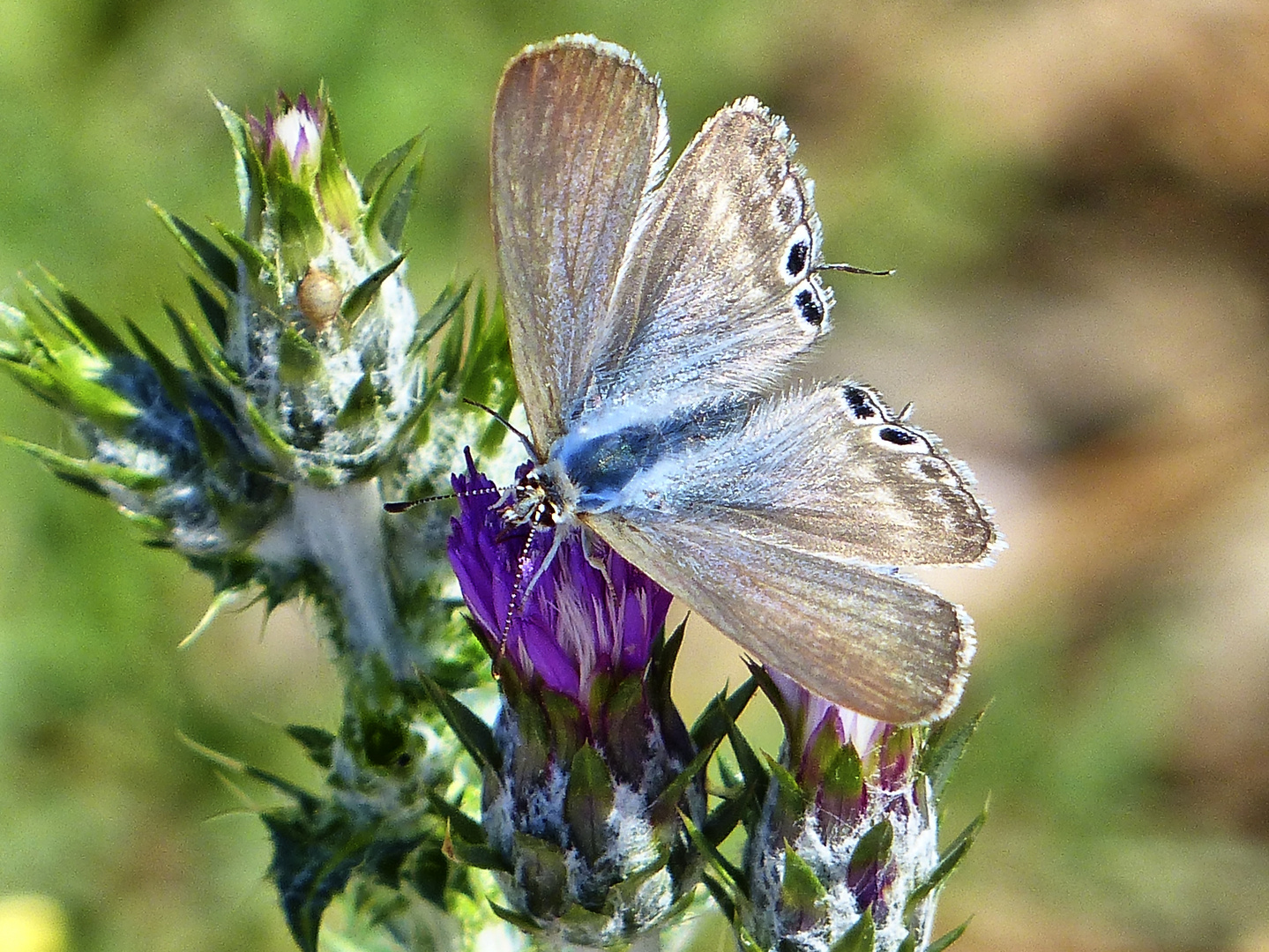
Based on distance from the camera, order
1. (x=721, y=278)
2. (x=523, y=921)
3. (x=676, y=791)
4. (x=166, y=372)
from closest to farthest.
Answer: (x=676, y=791) → (x=523, y=921) → (x=166, y=372) → (x=721, y=278)

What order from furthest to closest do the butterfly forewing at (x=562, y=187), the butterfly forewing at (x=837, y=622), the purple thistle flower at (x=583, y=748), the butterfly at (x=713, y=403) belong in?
the butterfly forewing at (x=562, y=187)
the purple thistle flower at (x=583, y=748)
the butterfly at (x=713, y=403)
the butterfly forewing at (x=837, y=622)

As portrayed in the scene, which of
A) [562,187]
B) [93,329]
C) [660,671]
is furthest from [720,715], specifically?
[93,329]

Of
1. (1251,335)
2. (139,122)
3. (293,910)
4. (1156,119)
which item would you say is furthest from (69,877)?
(1156,119)

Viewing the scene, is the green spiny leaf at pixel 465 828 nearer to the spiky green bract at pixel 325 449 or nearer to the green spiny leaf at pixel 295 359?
the spiky green bract at pixel 325 449

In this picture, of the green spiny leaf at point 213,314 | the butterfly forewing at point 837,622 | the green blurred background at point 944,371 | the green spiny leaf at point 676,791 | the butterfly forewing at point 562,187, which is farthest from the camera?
the green blurred background at point 944,371

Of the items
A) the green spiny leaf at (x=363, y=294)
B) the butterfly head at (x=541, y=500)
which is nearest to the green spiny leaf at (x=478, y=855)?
the butterfly head at (x=541, y=500)

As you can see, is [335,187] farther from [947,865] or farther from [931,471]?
[947,865]
